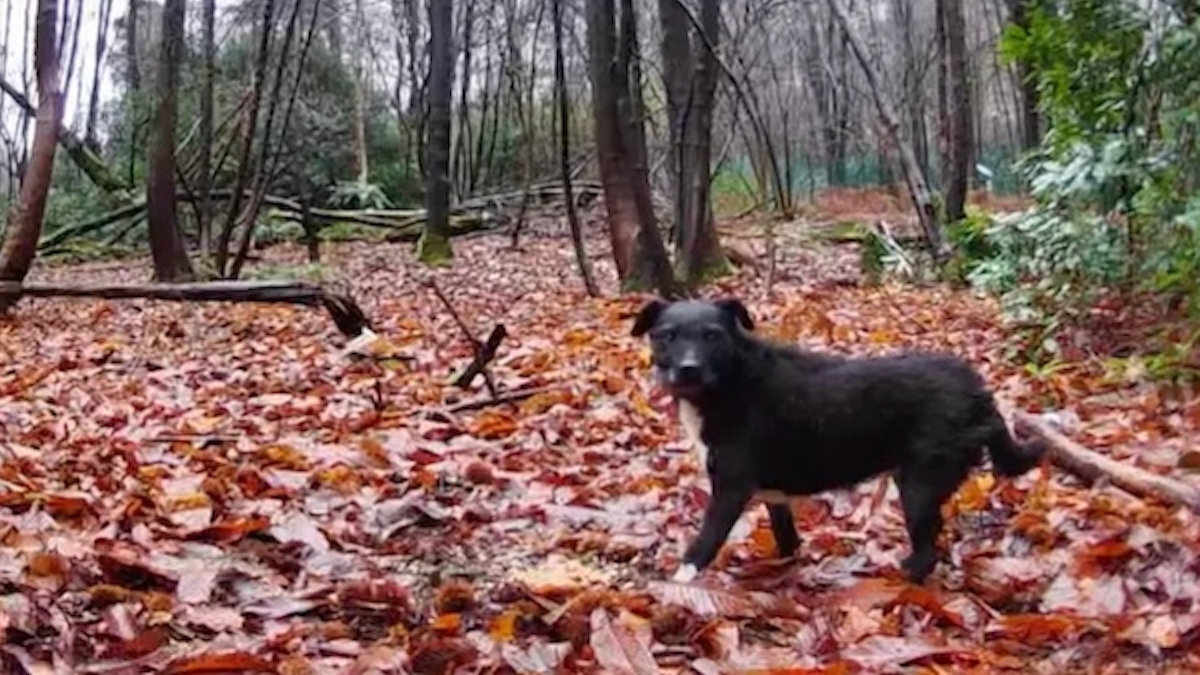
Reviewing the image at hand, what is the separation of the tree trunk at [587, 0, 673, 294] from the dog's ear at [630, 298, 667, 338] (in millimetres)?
8418

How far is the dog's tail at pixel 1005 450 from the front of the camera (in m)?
4.42

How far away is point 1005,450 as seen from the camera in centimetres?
449

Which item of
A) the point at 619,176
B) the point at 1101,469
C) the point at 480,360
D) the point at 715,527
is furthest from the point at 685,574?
the point at 619,176

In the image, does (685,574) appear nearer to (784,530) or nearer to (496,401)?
(784,530)

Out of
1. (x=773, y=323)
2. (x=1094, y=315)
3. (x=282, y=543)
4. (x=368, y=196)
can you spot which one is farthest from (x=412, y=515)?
(x=368, y=196)

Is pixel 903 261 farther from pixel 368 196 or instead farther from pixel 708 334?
pixel 368 196

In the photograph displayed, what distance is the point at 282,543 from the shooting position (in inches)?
182

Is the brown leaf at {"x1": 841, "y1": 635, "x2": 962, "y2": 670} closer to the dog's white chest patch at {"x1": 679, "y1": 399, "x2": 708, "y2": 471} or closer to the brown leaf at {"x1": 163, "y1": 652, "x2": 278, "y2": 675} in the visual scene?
the dog's white chest patch at {"x1": 679, "y1": 399, "x2": 708, "y2": 471}

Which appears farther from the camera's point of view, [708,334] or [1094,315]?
[1094,315]

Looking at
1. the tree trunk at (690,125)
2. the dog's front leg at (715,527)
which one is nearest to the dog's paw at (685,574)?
the dog's front leg at (715,527)

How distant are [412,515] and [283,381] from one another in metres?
3.81

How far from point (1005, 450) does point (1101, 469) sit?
86 cm

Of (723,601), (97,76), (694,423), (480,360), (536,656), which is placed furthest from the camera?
(97,76)

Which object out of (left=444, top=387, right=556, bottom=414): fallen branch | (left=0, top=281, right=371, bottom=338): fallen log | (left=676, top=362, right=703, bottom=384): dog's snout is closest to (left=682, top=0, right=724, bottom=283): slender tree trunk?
(left=0, top=281, right=371, bottom=338): fallen log
